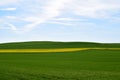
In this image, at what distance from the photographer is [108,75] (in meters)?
20.3

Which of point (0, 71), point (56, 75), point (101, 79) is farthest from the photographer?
point (0, 71)

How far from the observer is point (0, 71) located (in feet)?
70.9

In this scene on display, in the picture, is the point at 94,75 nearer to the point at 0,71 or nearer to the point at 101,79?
the point at 101,79

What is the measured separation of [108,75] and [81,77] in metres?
2.42

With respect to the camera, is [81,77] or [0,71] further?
[0,71]

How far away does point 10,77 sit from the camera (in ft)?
63.2

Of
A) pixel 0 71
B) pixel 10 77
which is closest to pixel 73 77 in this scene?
pixel 10 77

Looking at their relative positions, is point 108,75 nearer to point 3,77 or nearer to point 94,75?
point 94,75

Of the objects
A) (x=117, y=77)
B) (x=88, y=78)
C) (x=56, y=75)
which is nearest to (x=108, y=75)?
(x=117, y=77)

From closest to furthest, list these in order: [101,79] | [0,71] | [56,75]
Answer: [101,79]
[56,75]
[0,71]

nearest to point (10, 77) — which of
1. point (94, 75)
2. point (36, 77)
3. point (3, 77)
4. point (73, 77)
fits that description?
point (3, 77)

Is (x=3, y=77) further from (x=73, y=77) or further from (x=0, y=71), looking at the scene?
(x=73, y=77)

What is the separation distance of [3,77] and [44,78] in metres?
3.05

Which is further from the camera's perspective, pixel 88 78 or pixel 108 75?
pixel 108 75
